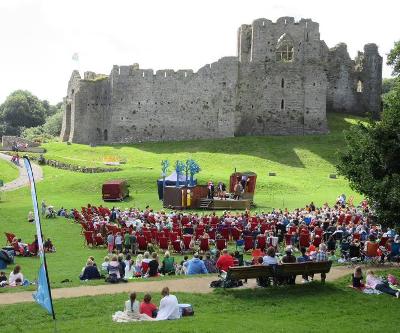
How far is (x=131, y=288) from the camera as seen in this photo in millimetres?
20547

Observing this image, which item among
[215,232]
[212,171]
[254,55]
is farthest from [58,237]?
[254,55]

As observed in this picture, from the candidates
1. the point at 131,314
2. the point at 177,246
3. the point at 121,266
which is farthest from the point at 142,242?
the point at 131,314

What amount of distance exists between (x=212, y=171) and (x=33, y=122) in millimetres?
102632

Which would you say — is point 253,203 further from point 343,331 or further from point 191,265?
point 343,331

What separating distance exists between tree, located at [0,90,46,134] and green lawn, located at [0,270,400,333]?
13965 cm

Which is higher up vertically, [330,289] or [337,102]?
[337,102]

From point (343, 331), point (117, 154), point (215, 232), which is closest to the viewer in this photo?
point (343, 331)

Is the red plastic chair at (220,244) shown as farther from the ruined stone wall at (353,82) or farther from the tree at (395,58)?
the ruined stone wall at (353,82)

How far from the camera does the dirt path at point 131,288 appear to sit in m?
19.4

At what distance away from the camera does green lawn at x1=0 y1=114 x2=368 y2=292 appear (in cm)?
3562

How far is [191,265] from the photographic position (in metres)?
23.4

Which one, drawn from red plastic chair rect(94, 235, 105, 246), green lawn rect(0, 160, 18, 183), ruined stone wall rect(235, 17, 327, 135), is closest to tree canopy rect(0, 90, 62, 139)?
ruined stone wall rect(235, 17, 327, 135)

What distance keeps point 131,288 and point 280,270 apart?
4419 millimetres

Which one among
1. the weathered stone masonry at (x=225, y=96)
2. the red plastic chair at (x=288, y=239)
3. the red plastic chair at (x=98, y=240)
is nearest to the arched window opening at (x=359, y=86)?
the weathered stone masonry at (x=225, y=96)
